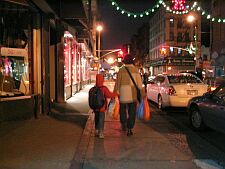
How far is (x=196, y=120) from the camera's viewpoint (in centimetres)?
974

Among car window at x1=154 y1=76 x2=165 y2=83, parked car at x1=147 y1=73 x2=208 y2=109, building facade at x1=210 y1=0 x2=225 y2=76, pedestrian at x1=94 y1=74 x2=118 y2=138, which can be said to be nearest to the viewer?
pedestrian at x1=94 y1=74 x2=118 y2=138

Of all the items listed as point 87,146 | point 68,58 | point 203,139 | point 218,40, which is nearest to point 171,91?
point 203,139

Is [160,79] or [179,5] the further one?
[179,5]

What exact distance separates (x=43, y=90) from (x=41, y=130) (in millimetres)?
2844

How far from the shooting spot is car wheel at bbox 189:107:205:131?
373 inches

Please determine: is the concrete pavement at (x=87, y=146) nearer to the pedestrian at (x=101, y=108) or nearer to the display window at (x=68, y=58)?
the pedestrian at (x=101, y=108)

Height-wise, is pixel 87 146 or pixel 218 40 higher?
pixel 218 40

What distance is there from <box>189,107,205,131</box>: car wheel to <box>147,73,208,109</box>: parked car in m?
3.17

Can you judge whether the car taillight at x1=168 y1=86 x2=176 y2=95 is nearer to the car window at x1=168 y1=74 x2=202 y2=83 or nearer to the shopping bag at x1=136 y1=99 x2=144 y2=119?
the car window at x1=168 y1=74 x2=202 y2=83

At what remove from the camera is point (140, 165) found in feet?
20.1

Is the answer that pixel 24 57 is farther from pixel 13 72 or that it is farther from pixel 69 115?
pixel 69 115

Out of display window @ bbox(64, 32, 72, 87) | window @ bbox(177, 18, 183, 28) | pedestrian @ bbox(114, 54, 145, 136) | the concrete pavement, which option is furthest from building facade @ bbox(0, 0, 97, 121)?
window @ bbox(177, 18, 183, 28)

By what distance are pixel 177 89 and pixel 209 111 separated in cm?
468

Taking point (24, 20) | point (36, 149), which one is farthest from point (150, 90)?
point (36, 149)
